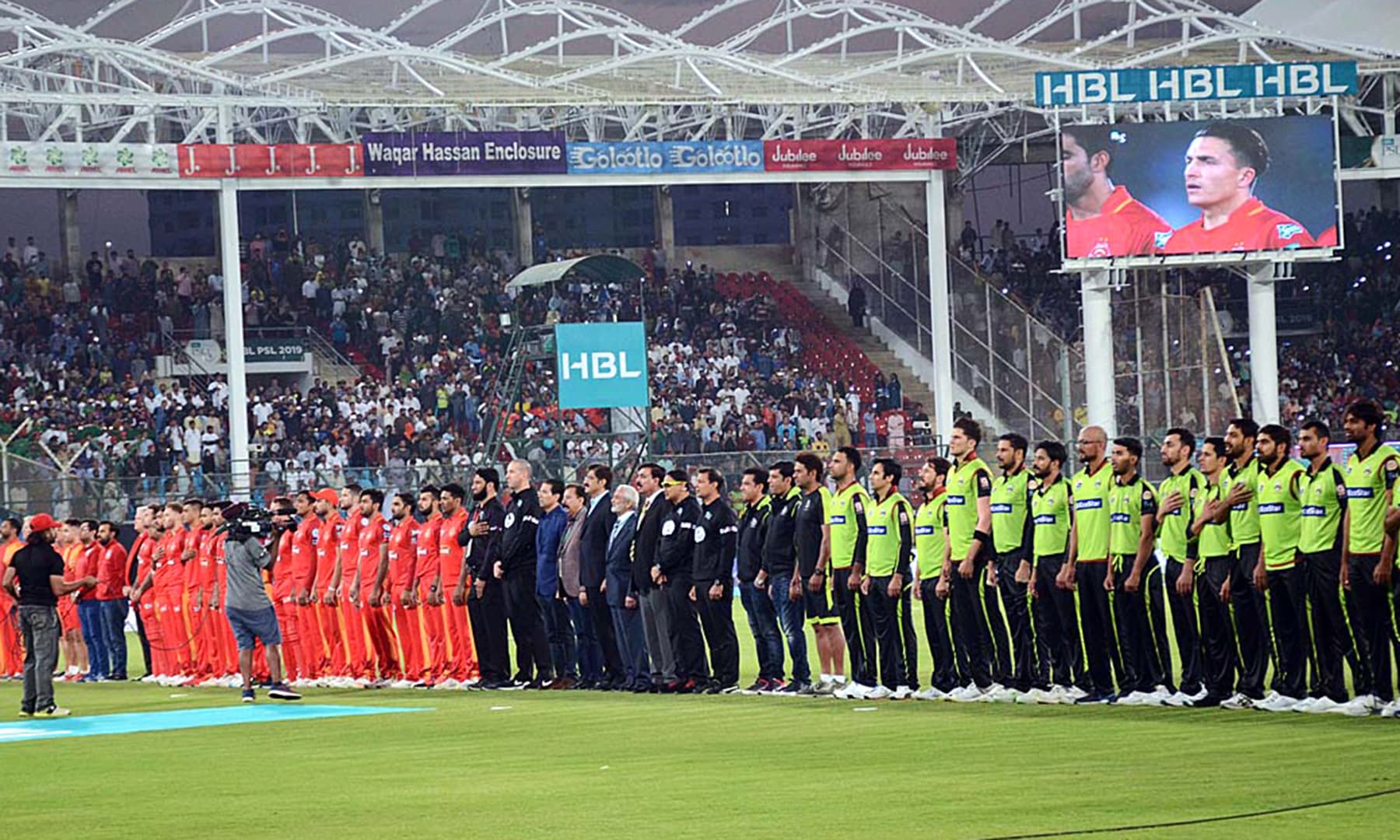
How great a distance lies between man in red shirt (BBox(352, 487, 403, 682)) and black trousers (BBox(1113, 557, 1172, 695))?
822cm

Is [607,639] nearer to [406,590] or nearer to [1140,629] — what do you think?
[406,590]

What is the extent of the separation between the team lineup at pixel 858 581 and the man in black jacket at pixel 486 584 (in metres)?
0.02

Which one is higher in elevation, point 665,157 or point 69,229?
point 665,157

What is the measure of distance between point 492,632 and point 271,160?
904 inches

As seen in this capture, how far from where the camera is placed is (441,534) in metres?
19.8

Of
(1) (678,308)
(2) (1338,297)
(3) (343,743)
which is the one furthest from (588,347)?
(2) (1338,297)

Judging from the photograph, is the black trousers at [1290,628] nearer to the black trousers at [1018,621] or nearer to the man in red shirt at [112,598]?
the black trousers at [1018,621]

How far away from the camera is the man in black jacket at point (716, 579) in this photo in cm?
1733

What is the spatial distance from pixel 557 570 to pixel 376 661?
9.39 feet

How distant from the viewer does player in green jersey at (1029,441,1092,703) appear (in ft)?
48.3

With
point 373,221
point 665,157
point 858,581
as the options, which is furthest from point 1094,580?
point 373,221

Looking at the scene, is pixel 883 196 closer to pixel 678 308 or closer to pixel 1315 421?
pixel 678 308

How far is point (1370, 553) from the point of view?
12.9 meters

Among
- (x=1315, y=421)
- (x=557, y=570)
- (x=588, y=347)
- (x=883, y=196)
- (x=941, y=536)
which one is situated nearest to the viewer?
(x=1315, y=421)
